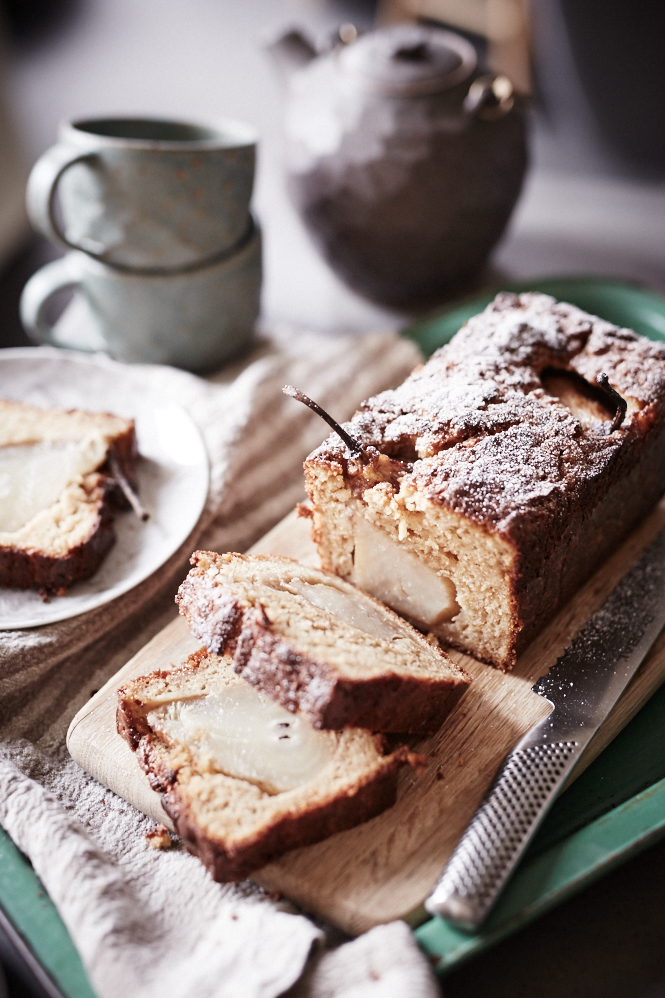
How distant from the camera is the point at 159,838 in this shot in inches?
68.0

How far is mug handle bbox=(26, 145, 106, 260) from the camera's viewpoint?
250cm

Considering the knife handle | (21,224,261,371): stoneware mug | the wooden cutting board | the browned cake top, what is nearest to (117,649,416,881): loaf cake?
the wooden cutting board

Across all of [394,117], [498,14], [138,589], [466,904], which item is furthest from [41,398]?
[498,14]

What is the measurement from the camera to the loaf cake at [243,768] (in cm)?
157

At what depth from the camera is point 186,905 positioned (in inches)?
63.7

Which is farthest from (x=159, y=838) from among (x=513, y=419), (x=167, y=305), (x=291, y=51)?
(x=291, y=51)

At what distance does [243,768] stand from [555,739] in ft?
2.15

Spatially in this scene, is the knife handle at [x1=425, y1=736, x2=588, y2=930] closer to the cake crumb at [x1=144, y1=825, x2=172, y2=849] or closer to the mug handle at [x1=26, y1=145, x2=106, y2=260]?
the cake crumb at [x1=144, y1=825, x2=172, y2=849]

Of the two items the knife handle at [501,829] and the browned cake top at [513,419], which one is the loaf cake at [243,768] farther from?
the browned cake top at [513,419]

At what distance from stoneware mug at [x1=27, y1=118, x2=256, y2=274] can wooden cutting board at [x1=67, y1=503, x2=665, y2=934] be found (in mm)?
1203

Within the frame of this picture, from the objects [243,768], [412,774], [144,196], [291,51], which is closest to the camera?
[243,768]

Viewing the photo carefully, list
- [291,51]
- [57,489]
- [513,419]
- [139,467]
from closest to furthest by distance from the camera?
[513,419] < [57,489] < [139,467] < [291,51]

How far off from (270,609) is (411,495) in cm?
40

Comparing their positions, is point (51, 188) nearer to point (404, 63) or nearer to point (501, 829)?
point (404, 63)
